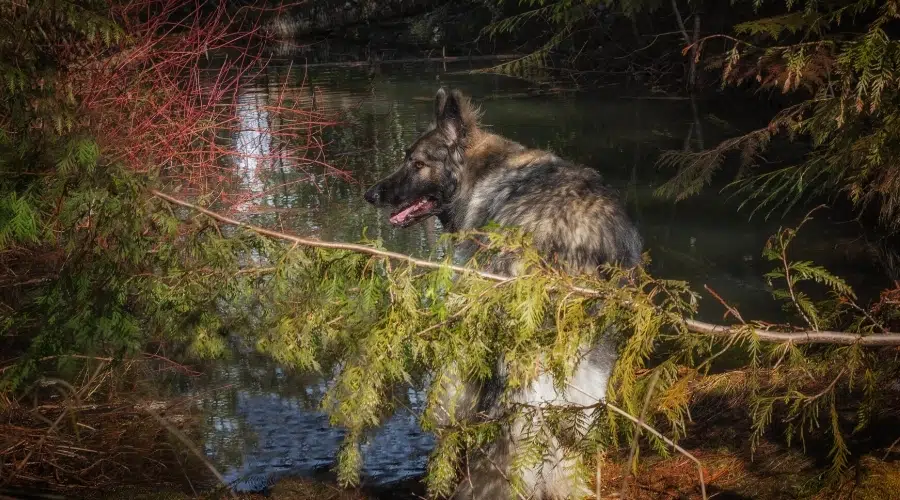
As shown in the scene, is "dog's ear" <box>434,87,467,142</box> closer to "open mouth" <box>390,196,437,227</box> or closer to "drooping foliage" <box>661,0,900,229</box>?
"open mouth" <box>390,196,437,227</box>

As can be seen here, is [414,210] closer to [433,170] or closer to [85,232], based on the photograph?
[433,170]

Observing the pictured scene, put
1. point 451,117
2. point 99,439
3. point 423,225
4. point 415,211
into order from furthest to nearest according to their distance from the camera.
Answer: point 423,225 → point 415,211 → point 451,117 → point 99,439

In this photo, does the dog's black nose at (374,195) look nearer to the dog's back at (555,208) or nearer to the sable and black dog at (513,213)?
the sable and black dog at (513,213)

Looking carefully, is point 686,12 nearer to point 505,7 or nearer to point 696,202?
point 505,7

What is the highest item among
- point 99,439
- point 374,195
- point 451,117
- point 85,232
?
point 451,117

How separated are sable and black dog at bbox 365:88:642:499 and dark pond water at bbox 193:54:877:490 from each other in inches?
22.0

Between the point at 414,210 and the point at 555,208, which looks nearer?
the point at 555,208

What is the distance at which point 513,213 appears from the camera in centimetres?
502

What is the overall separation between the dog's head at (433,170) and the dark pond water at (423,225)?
162cm

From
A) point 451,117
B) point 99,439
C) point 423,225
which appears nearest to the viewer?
point 99,439

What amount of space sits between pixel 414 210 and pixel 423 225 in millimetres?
3551

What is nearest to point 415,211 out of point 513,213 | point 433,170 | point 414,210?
point 414,210

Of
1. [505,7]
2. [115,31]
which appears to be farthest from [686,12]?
[115,31]

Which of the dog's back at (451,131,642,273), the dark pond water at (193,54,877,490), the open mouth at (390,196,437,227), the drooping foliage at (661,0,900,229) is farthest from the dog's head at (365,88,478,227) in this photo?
Result: the drooping foliage at (661,0,900,229)
